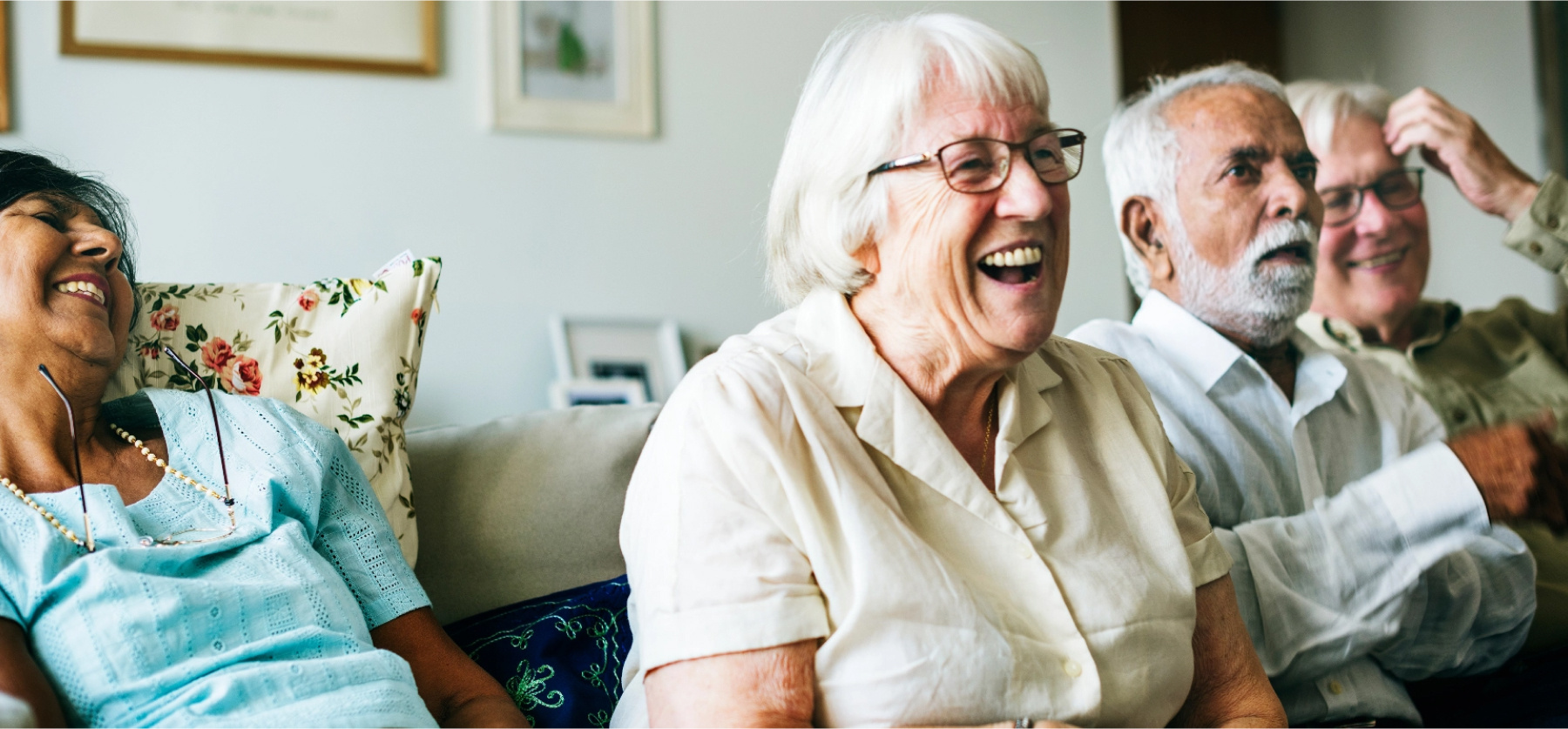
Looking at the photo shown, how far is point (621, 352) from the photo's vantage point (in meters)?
2.81

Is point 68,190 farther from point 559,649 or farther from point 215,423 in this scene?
point 559,649

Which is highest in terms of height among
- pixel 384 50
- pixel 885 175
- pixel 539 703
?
pixel 384 50

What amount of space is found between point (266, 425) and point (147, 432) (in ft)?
0.45

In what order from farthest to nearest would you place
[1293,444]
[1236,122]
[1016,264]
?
[1236,122], [1293,444], [1016,264]

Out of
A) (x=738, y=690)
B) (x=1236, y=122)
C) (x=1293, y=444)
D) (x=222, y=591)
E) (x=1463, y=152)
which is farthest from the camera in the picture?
(x=1463, y=152)

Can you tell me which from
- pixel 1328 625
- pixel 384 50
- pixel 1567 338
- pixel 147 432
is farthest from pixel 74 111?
pixel 1567 338

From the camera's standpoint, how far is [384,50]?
8.77 ft

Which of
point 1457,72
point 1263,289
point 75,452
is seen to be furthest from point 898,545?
point 1457,72

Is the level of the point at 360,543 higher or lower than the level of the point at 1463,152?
lower

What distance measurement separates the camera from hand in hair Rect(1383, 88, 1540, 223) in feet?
6.61

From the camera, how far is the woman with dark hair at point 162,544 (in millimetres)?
933

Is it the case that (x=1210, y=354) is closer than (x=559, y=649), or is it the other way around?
(x=559, y=649)

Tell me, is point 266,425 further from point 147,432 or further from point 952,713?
point 952,713

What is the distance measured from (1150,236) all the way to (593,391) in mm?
1475
